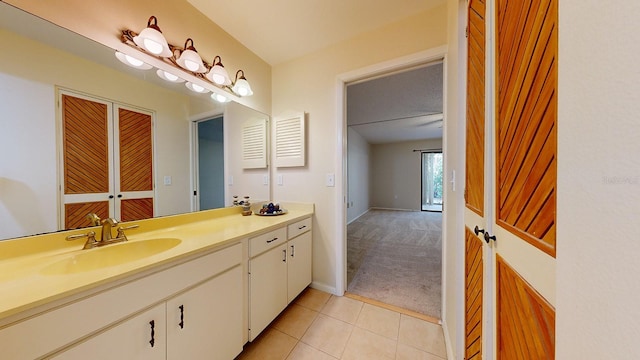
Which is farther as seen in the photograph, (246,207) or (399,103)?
(399,103)

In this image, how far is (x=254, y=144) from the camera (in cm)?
214

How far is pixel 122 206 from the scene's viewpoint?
4.06ft

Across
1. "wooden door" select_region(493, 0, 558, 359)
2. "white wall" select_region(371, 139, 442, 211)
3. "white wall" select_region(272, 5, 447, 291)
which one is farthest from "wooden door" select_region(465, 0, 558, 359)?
"white wall" select_region(371, 139, 442, 211)

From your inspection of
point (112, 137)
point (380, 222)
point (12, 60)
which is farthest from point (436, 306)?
point (380, 222)

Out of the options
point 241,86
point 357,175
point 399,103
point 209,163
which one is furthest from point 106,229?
point 357,175

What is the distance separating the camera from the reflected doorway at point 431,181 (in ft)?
21.3

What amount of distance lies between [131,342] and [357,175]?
210 inches

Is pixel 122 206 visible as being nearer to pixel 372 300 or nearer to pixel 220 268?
pixel 220 268

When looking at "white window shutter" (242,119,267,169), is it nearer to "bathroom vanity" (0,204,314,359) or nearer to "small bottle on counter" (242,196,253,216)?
"small bottle on counter" (242,196,253,216)

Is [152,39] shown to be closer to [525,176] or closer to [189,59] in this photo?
[189,59]

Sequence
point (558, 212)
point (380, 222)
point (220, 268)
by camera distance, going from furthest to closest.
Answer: point (380, 222) → point (220, 268) → point (558, 212)

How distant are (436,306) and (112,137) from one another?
103 inches

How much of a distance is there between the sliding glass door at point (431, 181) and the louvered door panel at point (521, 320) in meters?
6.54

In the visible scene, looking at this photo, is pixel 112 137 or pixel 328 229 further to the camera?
pixel 328 229
